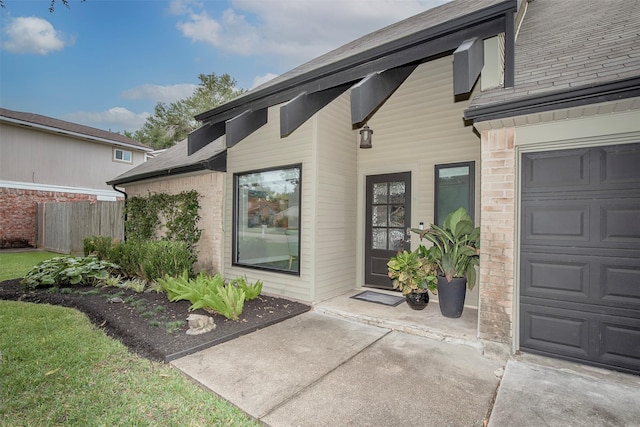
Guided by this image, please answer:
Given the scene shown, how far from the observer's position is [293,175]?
505 centimetres

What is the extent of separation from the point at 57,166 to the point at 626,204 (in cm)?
1844

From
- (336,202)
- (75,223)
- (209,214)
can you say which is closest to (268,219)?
(336,202)

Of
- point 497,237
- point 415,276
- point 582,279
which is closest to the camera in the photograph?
point 582,279

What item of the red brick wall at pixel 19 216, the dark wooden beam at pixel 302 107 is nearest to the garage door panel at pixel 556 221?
the dark wooden beam at pixel 302 107

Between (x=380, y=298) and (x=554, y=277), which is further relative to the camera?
(x=380, y=298)

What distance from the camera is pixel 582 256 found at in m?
2.80

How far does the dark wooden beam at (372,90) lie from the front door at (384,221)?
1.64m

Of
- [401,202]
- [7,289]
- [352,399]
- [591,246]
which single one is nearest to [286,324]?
[352,399]

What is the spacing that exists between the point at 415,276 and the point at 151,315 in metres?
3.73

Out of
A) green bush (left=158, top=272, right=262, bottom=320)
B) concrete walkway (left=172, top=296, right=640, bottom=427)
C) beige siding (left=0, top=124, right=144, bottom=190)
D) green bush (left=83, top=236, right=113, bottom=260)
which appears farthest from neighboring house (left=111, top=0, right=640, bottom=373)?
beige siding (left=0, top=124, right=144, bottom=190)

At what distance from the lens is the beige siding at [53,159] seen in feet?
40.0

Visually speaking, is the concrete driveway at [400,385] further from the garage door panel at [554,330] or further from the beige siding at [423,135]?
the beige siding at [423,135]

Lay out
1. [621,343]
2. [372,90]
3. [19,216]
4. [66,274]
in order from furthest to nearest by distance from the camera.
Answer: [19,216] → [66,274] → [372,90] → [621,343]

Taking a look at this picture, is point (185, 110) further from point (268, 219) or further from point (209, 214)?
point (268, 219)
